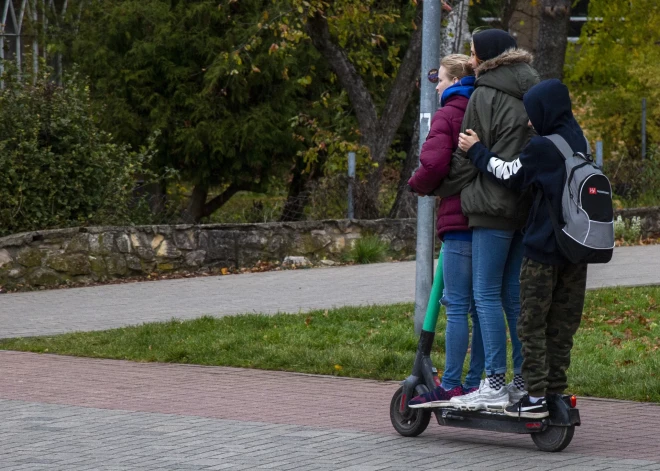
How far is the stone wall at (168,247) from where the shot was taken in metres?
13.1

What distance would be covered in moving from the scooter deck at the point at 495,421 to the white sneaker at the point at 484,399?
1.3 inches

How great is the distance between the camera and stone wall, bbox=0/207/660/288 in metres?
13.1

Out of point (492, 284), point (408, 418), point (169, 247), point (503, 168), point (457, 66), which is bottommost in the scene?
point (169, 247)

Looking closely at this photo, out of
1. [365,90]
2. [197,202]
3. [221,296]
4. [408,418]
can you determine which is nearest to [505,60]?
[408,418]

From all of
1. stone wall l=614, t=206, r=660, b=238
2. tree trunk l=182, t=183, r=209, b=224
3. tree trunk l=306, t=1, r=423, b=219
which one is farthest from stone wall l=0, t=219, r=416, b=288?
tree trunk l=182, t=183, r=209, b=224

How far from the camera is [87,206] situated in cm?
1411

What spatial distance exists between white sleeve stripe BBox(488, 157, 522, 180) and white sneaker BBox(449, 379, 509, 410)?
1.02 metres

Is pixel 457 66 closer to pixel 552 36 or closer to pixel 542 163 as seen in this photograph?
pixel 542 163

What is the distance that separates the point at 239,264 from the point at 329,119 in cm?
640

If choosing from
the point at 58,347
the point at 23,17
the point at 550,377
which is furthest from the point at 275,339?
the point at 23,17

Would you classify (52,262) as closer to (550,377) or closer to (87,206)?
(87,206)

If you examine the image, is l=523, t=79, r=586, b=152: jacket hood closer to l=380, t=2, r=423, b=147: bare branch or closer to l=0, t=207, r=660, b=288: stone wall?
l=0, t=207, r=660, b=288: stone wall

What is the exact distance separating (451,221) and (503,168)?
437 mm

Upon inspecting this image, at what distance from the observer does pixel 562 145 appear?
5656mm
